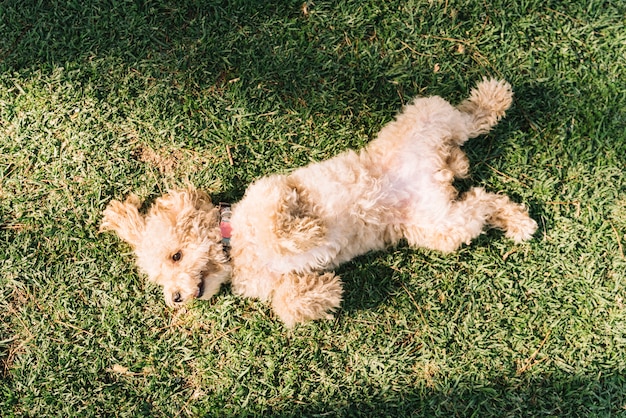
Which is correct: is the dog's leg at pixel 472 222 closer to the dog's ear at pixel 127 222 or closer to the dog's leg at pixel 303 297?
the dog's leg at pixel 303 297

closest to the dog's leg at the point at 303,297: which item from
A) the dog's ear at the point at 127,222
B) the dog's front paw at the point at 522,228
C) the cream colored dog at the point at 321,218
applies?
the cream colored dog at the point at 321,218

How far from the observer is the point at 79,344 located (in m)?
3.88

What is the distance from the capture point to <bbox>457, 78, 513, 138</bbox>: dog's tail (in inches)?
140

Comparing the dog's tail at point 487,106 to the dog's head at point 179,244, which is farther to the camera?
the dog's tail at point 487,106

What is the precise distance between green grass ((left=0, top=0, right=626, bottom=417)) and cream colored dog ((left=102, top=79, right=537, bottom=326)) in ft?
1.35

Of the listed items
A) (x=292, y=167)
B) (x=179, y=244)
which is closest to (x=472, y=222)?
(x=292, y=167)

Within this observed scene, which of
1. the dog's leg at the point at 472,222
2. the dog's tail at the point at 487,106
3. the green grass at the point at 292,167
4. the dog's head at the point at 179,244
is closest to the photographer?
the dog's head at the point at 179,244

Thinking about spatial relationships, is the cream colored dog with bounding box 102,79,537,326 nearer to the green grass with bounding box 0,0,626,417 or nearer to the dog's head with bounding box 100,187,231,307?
the dog's head with bounding box 100,187,231,307

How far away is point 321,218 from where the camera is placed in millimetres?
3121

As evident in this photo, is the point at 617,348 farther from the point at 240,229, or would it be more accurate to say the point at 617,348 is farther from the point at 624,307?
the point at 240,229

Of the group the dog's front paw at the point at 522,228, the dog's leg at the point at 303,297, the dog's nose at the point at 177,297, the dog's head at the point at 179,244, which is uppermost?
the dog's head at the point at 179,244

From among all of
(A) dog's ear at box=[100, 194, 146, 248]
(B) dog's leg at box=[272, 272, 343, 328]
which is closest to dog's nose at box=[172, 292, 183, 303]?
(A) dog's ear at box=[100, 194, 146, 248]

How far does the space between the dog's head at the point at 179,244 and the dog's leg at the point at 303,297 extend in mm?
381

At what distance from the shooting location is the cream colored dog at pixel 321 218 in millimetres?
3031
